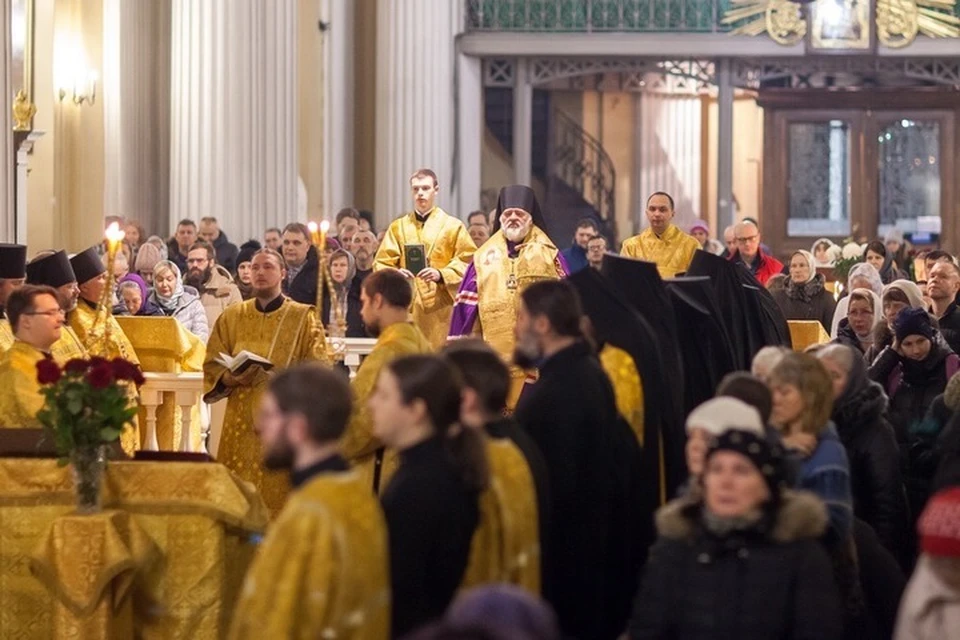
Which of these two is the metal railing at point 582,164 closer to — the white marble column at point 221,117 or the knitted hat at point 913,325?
the white marble column at point 221,117

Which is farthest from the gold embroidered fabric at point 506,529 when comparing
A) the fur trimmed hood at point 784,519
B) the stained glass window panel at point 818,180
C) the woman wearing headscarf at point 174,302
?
the stained glass window panel at point 818,180

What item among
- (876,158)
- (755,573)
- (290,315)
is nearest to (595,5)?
(876,158)

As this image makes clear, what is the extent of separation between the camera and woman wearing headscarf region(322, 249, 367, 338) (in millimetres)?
14203

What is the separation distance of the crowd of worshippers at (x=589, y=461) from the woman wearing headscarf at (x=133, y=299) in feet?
8.45

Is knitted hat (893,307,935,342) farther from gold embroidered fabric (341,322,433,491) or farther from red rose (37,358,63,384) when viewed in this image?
red rose (37,358,63,384)

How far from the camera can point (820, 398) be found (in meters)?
6.61

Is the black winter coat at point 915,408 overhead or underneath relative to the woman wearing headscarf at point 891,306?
underneath

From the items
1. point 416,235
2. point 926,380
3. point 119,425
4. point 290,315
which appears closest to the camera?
point 119,425

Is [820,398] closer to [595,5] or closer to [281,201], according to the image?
[281,201]

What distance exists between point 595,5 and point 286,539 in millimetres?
20624

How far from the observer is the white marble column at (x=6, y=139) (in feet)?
41.3

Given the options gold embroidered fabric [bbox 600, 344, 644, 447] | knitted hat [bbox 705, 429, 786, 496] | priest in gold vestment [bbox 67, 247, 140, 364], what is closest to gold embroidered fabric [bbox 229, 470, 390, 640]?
knitted hat [bbox 705, 429, 786, 496]

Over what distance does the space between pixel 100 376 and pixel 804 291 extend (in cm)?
809

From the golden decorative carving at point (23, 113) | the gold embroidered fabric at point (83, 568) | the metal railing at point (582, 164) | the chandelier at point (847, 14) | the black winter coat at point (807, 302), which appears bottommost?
the gold embroidered fabric at point (83, 568)
